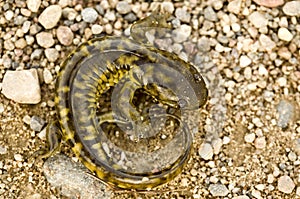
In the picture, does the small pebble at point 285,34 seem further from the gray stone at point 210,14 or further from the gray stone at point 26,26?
the gray stone at point 26,26

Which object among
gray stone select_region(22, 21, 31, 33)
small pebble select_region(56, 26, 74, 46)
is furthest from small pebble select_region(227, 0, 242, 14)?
gray stone select_region(22, 21, 31, 33)

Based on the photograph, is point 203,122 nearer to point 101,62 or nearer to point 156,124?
point 156,124

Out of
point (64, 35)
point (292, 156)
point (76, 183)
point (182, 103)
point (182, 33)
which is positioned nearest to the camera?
point (182, 103)

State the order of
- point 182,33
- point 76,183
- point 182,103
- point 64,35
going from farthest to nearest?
point 182,33, point 64,35, point 76,183, point 182,103

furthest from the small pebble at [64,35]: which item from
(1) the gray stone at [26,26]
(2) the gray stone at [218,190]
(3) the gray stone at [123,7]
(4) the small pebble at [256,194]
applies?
(4) the small pebble at [256,194]

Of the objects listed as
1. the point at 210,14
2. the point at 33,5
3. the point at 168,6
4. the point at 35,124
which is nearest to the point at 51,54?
the point at 33,5

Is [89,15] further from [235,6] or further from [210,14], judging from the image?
[235,6]

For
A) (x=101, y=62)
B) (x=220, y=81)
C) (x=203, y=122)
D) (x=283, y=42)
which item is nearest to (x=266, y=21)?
(x=283, y=42)

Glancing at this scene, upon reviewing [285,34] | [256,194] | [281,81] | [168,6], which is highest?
[168,6]

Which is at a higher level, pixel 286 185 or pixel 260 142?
pixel 260 142
